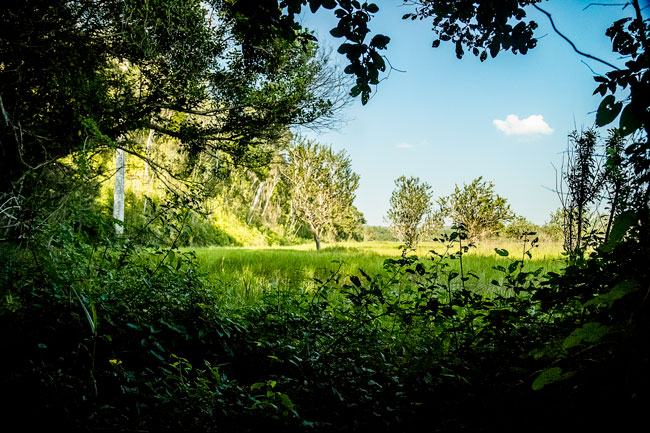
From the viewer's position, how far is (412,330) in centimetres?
290

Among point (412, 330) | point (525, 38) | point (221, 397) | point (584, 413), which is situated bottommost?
point (221, 397)

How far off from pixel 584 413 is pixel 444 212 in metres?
A: 19.7

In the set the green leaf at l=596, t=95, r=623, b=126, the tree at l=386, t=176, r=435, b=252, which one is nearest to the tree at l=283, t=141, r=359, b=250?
the tree at l=386, t=176, r=435, b=252

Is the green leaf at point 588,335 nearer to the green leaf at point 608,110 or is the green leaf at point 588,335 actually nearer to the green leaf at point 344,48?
the green leaf at point 608,110

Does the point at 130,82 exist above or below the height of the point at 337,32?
above

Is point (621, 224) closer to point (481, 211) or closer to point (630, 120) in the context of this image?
point (630, 120)

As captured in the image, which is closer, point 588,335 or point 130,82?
point 588,335

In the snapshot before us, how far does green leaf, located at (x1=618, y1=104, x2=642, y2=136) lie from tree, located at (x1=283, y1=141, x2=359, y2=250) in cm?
1843

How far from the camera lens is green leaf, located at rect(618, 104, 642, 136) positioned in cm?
90

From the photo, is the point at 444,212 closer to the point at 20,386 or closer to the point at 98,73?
the point at 98,73

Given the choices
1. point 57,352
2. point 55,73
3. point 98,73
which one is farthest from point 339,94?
point 57,352

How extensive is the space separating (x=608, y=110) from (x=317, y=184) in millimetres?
18961

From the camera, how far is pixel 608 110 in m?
0.96

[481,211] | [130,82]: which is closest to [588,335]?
[130,82]
